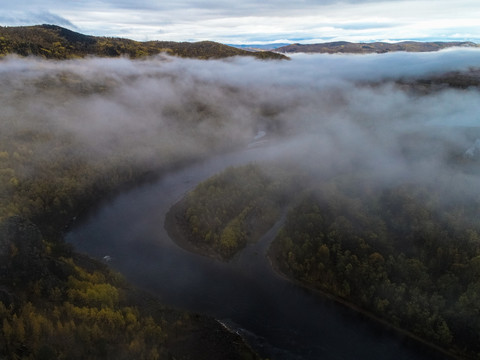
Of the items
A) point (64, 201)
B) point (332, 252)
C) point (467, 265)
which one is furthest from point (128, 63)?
point (467, 265)

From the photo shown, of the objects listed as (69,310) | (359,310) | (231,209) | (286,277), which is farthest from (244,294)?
(69,310)

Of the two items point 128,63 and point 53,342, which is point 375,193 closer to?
point 53,342

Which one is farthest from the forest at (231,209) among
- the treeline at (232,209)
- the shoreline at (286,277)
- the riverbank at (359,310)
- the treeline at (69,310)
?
the treeline at (69,310)

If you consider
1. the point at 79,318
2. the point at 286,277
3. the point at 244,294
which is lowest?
the point at 244,294

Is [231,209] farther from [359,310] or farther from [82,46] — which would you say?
[82,46]

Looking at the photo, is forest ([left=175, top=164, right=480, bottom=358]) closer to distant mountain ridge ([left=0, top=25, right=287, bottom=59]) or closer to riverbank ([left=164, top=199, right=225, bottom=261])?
riverbank ([left=164, top=199, right=225, bottom=261])
